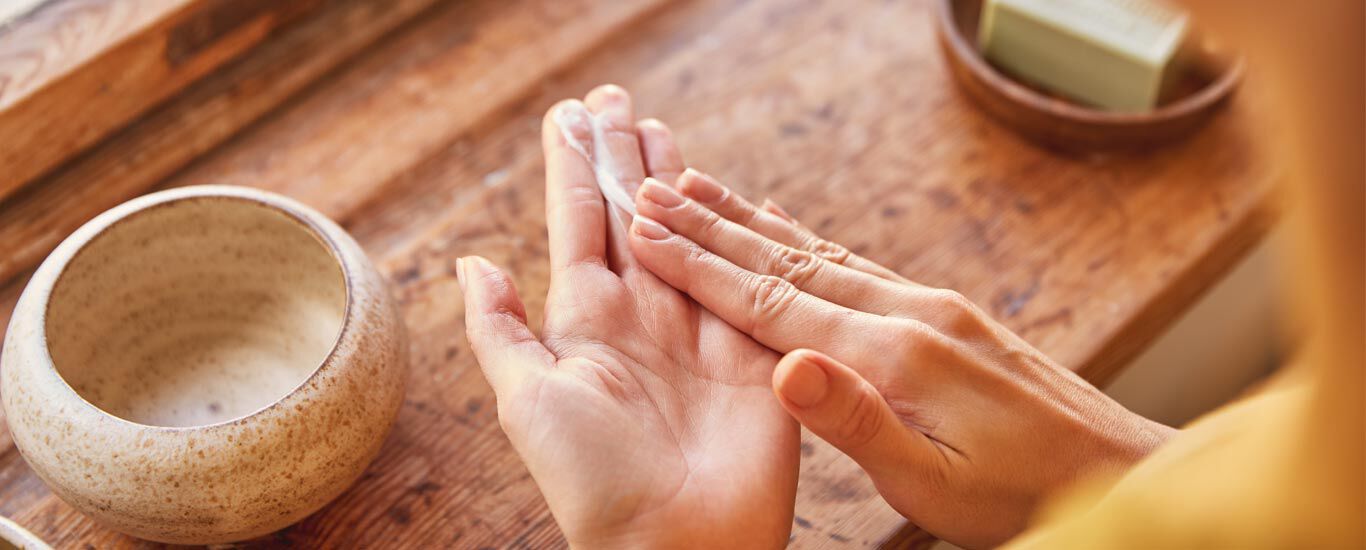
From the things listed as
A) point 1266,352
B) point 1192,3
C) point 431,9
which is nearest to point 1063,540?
point 1192,3

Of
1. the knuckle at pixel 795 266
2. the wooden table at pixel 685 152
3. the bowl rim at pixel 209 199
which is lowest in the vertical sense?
the wooden table at pixel 685 152

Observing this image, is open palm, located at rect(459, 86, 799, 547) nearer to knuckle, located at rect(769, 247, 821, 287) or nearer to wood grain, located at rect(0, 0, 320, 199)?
knuckle, located at rect(769, 247, 821, 287)

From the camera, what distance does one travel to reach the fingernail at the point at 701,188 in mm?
841

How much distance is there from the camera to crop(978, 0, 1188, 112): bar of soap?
1028 mm

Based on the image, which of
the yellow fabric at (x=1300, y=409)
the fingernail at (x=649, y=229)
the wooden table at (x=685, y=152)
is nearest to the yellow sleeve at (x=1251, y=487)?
the yellow fabric at (x=1300, y=409)

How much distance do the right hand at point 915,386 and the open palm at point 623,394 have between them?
1.3 inches

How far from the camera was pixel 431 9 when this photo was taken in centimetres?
119

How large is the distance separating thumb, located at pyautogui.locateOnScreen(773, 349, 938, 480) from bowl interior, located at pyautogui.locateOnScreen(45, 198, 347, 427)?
337mm

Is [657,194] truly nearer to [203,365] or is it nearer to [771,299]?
[771,299]

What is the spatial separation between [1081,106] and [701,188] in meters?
0.47

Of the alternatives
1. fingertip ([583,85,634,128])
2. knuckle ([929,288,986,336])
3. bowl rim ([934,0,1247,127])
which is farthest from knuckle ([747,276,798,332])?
bowl rim ([934,0,1247,127])

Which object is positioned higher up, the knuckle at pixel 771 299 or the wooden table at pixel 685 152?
the knuckle at pixel 771 299

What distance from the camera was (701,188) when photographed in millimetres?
841

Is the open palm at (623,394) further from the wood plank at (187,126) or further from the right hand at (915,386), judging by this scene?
the wood plank at (187,126)
